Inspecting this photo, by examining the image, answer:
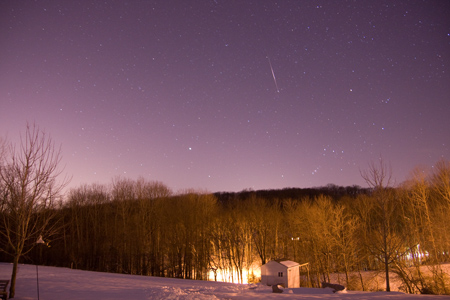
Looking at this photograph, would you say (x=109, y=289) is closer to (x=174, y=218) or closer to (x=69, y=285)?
(x=69, y=285)

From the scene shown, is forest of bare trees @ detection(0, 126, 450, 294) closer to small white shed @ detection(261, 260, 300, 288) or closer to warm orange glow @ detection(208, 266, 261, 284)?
warm orange glow @ detection(208, 266, 261, 284)

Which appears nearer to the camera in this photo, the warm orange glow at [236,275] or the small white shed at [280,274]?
the small white shed at [280,274]

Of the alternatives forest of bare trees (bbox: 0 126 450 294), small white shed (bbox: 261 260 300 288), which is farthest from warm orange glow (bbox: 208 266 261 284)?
small white shed (bbox: 261 260 300 288)

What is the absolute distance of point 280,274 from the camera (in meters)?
23.5

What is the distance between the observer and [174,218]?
39.3 m

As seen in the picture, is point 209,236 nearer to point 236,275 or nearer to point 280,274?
point 236,275

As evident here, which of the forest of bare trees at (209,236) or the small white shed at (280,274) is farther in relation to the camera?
the forest of bare trees at (209,236)

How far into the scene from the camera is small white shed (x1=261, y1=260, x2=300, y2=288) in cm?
2331

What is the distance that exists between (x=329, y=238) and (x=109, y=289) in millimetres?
20862

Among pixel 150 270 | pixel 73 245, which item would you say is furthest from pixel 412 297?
pixel 73 245

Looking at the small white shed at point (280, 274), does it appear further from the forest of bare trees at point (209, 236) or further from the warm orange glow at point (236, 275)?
the warm orange glow at point (236, 275)

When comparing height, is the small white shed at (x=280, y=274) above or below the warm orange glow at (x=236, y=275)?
above

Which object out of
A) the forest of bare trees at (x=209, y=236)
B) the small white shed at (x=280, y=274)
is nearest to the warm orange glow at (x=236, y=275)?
the forest of bare trees at (x=209, y=236)

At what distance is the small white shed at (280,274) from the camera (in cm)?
2331
